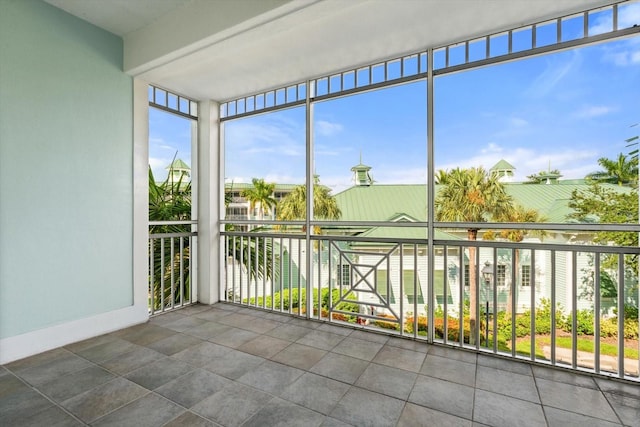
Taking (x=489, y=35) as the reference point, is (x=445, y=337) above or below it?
below

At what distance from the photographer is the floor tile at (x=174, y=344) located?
2391 mm

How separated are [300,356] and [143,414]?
1.08 m

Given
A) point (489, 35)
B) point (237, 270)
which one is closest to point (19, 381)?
point (237, 270)

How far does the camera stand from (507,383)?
1.92m

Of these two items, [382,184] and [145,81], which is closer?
[145,81]

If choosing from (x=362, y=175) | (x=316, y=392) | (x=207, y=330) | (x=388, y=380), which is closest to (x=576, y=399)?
(x=388, y=380)

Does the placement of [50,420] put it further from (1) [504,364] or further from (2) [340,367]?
(1) [504,364]

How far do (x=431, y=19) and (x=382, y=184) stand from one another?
1.82 m

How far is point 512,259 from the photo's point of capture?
236 centimetres

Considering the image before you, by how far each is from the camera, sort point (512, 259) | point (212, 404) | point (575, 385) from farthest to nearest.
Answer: point (512, 259) → point (575, 385) → point (212, 404)

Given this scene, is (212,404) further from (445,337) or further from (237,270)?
(237,270)

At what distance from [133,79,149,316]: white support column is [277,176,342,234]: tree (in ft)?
4.85

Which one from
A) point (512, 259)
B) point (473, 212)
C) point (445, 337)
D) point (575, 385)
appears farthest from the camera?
point (473, 212)

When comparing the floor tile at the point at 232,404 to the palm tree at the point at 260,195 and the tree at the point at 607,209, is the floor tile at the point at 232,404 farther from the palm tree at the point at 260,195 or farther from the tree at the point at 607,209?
the tree at the point at 607,209
